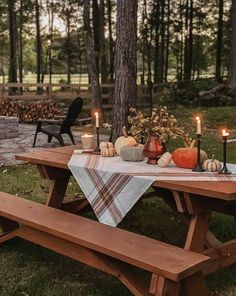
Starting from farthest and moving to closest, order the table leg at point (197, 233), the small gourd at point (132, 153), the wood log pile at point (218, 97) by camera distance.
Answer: the wood log pile at point (218, 97), the small gourd at point (132, 153), the table leg at point (197, 233)

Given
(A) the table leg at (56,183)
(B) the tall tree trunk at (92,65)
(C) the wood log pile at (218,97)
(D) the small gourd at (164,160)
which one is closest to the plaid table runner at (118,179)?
(D) the small gourd at (164,160)

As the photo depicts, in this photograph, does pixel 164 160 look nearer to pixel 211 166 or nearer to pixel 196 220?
pixel 211 166

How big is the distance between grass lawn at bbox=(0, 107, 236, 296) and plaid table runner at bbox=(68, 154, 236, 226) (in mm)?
435

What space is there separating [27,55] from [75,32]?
14570 millimetres

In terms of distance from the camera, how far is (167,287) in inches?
95.6

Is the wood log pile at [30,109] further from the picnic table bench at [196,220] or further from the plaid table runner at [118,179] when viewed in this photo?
the plaid table runner at [118,179]

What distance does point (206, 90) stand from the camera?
16062mm

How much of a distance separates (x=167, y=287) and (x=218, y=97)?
42.1 feet

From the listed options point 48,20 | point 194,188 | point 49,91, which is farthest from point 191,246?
point 48,20

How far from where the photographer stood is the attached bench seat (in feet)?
7.89

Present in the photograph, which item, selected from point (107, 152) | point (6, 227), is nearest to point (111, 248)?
point (107, 152)

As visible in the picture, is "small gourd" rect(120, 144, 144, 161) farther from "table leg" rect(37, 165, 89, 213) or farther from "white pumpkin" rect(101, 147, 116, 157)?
"table leg" rect(37, 165, 89, 213)

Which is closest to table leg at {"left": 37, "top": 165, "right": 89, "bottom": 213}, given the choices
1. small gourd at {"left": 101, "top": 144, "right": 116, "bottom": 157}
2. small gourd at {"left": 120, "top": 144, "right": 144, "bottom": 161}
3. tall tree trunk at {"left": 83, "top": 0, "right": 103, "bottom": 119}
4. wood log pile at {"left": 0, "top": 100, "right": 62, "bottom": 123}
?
small gourd at {"left": 101, "top": 144, "right": 116, "bottom": 157}

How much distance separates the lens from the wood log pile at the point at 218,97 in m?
14.6
